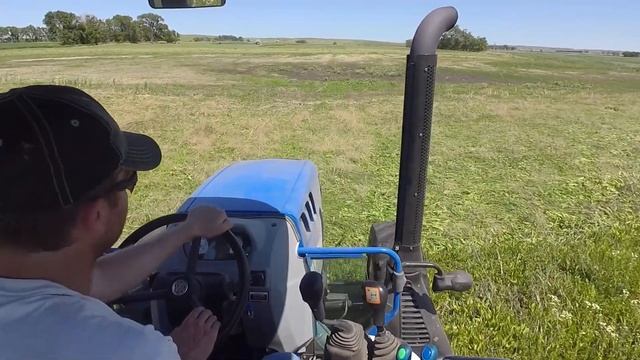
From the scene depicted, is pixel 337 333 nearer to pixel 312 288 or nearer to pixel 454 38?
pixel 312 288

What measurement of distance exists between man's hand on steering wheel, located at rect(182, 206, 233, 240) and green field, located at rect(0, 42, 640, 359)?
183cm

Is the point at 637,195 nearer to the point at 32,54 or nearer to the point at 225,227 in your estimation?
the point at 225,227

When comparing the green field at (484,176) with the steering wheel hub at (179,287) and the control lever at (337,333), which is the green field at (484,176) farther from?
the steering wheel hub at (179,287)

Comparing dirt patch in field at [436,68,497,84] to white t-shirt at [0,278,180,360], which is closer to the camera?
white t-shirt at [0,278,180,360]

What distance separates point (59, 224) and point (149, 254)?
0.76 m

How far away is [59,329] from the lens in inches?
37.4

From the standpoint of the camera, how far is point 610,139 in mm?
8836

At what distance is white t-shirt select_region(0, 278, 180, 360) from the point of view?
94 cm

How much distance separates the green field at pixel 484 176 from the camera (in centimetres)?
338

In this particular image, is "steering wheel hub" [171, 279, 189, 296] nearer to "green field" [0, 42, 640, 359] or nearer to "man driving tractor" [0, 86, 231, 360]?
"man driving tractor" [0, 86, 231, 360]

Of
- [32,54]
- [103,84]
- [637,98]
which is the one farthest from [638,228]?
[32,54]

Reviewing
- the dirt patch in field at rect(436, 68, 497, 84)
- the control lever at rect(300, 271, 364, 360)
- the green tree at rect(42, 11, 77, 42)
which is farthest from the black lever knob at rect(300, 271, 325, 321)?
the dirt patch in field at rect(436, 68, 497, 84)

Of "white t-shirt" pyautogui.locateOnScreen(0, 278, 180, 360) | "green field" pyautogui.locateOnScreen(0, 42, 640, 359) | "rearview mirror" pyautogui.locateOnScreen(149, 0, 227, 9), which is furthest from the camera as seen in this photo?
"green field" pyautogui.locateOnScreen(0, 42, 640, 359)

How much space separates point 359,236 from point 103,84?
12.9 m
